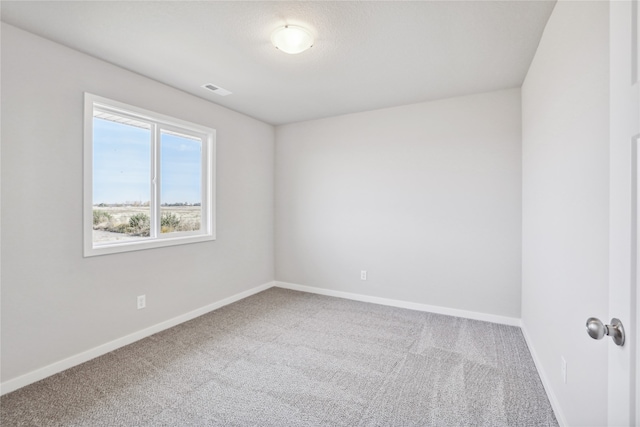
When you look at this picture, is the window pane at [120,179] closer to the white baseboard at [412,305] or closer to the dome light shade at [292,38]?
the dome light shade at [292,38]

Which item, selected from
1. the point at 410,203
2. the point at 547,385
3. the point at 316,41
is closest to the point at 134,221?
the point at 316,41

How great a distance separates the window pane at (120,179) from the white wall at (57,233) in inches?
7.9

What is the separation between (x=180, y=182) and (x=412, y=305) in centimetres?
314

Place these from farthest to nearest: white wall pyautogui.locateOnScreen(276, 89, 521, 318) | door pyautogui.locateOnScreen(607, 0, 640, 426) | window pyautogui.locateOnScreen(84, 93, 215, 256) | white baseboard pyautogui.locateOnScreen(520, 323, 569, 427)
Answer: white wall pyautogui.locateOnScreen(276, 89, 521, 318) → window pyautogui.locateOnScreen(84, 93, 215, 256) → white baseboard pyautogui.locateOnScreen(520, 323, 569, 427) → door pyautogui.locateOnScreen(607, 0, 640, 426)

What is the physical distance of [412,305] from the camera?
145 inches

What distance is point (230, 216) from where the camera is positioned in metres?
3.88

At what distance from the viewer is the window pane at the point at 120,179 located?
2.61 metres

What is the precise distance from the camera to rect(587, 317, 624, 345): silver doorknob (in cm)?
75

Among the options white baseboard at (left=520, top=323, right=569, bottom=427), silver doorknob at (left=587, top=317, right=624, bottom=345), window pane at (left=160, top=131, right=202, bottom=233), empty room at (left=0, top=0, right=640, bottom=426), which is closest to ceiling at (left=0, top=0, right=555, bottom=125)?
empty room at (left=0, top=0, right=640, bottom=426)

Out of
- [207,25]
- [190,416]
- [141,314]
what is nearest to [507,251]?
[190,416]

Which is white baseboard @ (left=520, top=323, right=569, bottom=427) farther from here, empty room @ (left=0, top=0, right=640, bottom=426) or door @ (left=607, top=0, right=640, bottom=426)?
door @ (left=607, top=0, right=640, bottom=426)

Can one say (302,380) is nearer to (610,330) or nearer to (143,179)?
(610,330)

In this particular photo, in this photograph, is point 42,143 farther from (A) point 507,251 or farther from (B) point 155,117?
(A) point 507,251

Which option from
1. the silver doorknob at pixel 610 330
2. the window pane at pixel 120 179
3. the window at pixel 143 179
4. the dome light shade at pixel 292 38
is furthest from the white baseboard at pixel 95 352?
the silver doorknob at pixel 610 330
